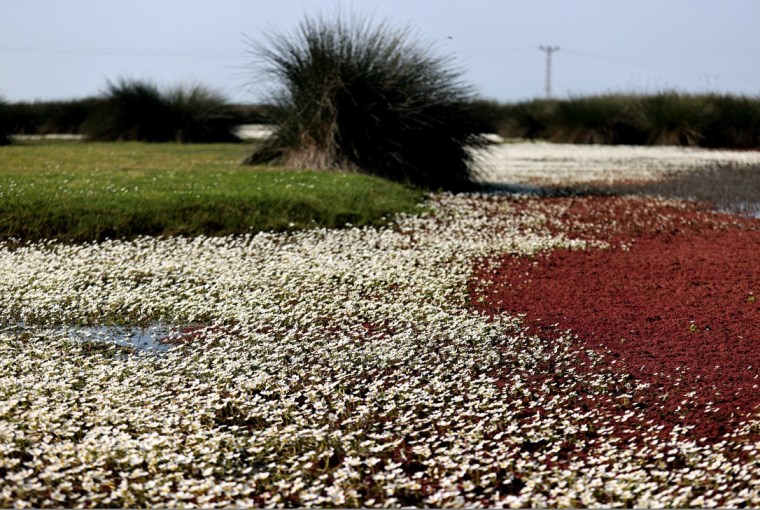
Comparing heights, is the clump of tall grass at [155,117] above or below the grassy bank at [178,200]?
above

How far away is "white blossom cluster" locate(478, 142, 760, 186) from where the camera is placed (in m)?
17.8

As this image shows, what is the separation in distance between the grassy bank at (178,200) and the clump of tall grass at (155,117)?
8.88 meters

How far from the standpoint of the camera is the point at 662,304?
7.44 m

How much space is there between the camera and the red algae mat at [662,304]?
5.30 meters

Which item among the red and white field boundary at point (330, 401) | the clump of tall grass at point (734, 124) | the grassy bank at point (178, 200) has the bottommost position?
the red and white field boundary at point (330, 401)

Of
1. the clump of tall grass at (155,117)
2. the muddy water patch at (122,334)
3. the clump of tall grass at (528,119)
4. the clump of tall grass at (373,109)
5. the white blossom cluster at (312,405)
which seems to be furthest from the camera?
the clump of tall grass at (528,119)

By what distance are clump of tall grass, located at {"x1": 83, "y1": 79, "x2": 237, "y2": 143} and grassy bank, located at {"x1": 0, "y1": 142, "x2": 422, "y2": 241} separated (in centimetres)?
888

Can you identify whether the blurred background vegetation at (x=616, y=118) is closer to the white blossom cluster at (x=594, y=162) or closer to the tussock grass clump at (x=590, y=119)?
the tussock grass clump at (x=590, y=119)

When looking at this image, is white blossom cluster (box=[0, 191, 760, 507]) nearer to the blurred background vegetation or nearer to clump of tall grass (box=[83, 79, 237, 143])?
clump of tall grass (box=[83, 79, 237, 143])

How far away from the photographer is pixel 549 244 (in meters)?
10.2

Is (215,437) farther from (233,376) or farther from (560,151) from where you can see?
(560,151)

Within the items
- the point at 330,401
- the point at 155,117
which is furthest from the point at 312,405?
the point at 155,117

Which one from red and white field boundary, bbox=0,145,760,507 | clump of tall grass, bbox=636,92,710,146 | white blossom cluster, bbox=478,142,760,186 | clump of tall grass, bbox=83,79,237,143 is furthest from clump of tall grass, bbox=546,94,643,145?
red and white field boundary, bbox=0,145,760,507

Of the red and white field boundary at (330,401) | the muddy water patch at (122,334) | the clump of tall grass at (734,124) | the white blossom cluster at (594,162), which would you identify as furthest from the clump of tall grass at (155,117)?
the muddy water patch at (122,334)
